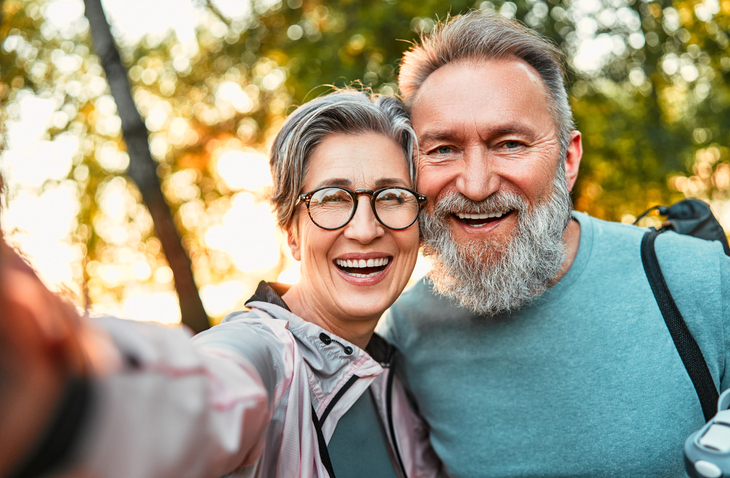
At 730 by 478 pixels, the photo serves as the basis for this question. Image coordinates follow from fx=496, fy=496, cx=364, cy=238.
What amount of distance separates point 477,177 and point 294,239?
0.88 m

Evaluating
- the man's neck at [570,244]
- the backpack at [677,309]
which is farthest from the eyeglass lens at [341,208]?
the backpack at [677,309]

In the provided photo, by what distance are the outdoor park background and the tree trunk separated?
0.11 ft

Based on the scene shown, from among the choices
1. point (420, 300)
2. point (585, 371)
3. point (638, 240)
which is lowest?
point (585, 371)

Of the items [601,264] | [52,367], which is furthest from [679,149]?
[52,367]

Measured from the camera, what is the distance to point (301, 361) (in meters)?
1.66

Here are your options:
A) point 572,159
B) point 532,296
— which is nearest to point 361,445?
point 532,296

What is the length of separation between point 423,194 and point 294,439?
1231 millimetres

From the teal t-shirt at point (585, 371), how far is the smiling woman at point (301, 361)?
310 millimetres

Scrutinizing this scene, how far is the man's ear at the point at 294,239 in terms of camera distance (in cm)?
226

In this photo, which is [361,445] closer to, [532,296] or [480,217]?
[532,296]

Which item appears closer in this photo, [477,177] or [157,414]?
[157,414]

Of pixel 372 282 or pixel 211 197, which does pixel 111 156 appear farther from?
pixel 372 282

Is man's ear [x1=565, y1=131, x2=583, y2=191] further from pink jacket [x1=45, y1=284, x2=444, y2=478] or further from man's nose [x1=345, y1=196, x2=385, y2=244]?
pink jacket [x1=45, y1=284, x2=444, y2=478]

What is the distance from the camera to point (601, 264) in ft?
7.76
